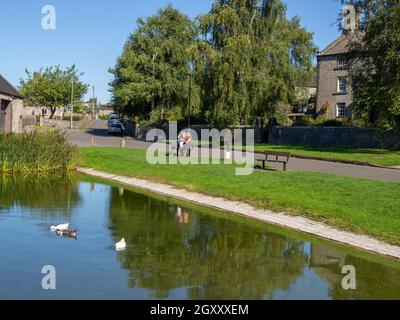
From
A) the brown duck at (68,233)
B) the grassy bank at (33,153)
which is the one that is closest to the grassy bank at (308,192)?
the grassy bank at (33,153)

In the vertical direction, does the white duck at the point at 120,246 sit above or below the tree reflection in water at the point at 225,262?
above

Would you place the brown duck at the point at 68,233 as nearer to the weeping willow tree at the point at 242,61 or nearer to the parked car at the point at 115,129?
the weeping willow tree at the point at 242,61

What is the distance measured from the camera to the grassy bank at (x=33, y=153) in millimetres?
24875

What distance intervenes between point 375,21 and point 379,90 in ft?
14.2

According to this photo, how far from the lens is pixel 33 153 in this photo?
25297 millimetres

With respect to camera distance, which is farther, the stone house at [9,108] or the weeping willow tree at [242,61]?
the stone house at [9,108]

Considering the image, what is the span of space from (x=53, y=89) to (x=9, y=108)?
36757 mm

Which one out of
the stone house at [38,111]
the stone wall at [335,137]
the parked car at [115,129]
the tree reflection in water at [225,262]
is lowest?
the tree reflection in water at [225,262]

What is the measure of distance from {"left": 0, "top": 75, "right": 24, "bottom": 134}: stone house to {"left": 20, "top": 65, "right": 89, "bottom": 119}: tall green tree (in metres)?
34.1

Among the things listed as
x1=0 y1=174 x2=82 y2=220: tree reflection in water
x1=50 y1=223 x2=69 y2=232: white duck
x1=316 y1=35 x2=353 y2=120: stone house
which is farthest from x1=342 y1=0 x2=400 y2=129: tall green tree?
x1=50 y1=223 x2=69 y2=232: white duck

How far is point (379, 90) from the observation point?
30.7m

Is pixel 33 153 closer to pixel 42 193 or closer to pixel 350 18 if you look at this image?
pixel 42 193

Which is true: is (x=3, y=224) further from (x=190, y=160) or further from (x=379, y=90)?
(x=379, y=90)
